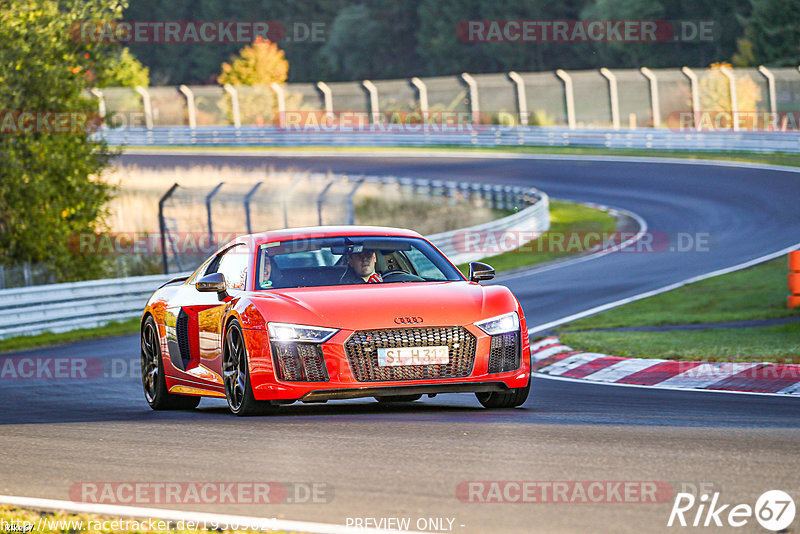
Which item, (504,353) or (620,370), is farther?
(620,370)

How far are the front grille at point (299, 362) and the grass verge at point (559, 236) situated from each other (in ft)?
51.3

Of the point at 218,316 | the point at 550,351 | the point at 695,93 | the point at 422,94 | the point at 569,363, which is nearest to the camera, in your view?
the point at 218,316

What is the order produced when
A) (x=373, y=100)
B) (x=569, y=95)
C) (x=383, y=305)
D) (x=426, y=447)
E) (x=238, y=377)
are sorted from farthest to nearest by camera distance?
(x=373, y=100), (x=569, y=95), (x=238, y=377), (x=383, y=305), (x=426, y=447)

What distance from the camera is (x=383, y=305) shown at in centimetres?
881

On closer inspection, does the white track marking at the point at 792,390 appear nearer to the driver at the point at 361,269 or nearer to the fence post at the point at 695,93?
the driver at the point at 361,269

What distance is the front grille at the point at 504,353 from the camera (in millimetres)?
8938

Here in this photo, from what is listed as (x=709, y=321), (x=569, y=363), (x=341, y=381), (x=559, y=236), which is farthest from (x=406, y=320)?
(x=559, y=236)

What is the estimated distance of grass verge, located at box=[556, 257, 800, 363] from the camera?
1321cm

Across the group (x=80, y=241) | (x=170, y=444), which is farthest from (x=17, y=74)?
(x=170, y=444)

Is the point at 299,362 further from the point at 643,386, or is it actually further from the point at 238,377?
the point at 643,386

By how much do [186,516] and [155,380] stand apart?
5150 mm

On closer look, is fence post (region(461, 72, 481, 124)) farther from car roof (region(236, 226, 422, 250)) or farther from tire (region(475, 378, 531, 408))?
tire (region(475, 378, 531, 408))

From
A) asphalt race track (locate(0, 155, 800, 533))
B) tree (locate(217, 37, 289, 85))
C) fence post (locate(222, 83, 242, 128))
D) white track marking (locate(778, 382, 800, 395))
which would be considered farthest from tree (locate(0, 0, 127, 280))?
tree (locate(217, 37, 289, 85))

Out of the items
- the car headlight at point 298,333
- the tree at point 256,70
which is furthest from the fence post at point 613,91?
the car headlight at point 298,333
